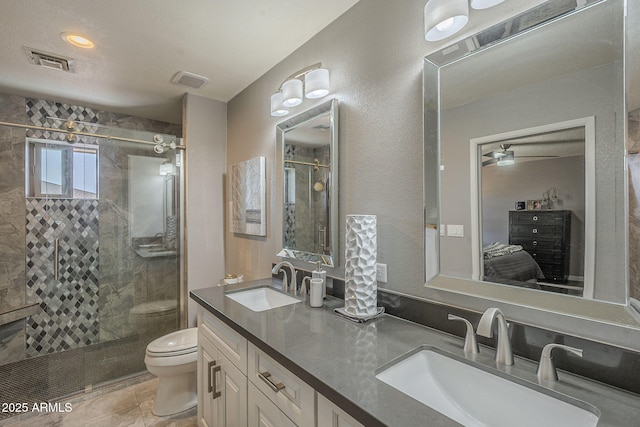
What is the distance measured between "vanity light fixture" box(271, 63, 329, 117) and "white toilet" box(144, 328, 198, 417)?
175 cm

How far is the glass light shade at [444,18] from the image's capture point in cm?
102

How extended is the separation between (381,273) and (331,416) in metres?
0.71

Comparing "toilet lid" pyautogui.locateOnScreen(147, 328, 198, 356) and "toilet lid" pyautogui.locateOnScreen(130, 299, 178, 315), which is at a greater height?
"toilet lid" pyautogui.locateOnScreen(130, 299, 178, 315)

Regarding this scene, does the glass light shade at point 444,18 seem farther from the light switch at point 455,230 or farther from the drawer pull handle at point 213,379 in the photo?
the drawer pull handle at point 213,379

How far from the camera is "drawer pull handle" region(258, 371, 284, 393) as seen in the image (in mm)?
1013

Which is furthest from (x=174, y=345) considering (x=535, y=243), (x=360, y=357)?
(x=535, y=243)

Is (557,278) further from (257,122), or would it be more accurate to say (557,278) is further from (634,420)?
(257,122)

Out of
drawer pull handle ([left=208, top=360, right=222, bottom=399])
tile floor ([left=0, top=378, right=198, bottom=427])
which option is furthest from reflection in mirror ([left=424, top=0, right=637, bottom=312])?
tile floor ([left=0, top=378, right=198, bottom=427])

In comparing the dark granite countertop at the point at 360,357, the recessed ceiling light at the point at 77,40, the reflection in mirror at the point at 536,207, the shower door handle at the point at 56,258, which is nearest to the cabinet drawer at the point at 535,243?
the reflection in mirror at the point at 536,207

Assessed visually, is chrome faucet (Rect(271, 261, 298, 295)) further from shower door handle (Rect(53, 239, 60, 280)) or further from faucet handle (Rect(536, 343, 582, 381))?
shower door handle (Rect(53, 239, 60, 280))

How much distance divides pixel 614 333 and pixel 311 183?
4.76 ft

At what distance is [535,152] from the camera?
0.94 m

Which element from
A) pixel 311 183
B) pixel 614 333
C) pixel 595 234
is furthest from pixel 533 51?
pixel 311 183

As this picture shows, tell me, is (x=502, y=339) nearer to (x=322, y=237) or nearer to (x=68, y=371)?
(x=322, y=237)
